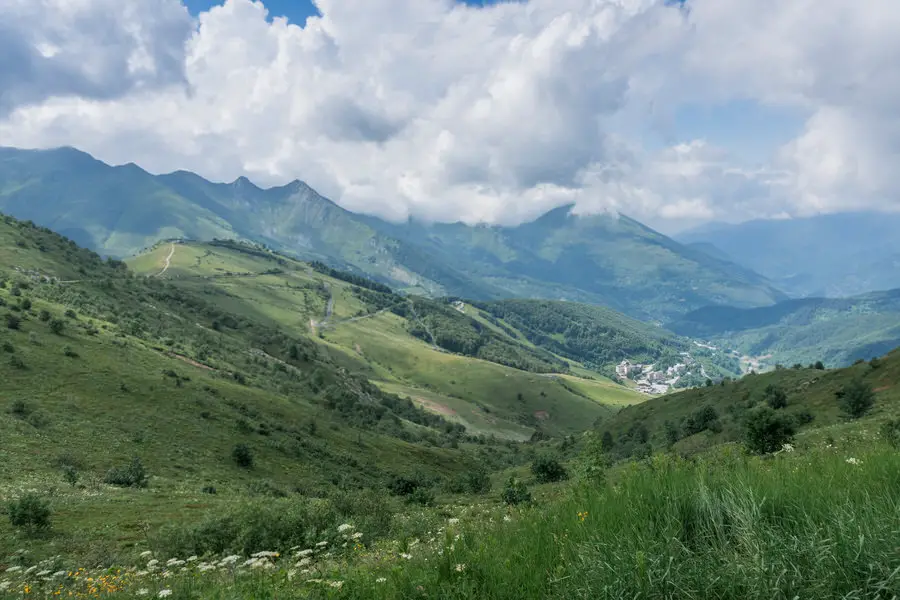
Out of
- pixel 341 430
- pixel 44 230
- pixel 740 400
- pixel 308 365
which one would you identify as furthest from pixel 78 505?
pixel 44 230

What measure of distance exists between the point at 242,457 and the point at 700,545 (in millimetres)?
47313

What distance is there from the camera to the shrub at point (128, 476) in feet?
103

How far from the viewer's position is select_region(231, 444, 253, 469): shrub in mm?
44781

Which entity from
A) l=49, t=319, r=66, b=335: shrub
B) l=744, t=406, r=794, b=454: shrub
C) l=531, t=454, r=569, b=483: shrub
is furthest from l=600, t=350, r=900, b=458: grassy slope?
l=49, t=319, r=66, b=335: shrub

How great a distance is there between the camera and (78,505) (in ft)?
77.6

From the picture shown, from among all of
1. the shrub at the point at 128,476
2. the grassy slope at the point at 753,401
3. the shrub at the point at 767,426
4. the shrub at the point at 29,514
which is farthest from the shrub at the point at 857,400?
the shrub at the point at 29,514

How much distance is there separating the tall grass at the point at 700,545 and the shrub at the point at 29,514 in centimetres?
2147

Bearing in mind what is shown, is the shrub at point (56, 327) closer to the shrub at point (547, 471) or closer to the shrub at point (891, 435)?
the shrub at point (547, 471)

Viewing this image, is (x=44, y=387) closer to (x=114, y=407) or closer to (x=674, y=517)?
(x=114, y=407)

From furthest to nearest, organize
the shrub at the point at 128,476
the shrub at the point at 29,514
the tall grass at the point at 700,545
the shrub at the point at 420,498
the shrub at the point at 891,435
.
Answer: the shrub at the point at 420,498, the shrub at the point at 128,476, the shrub at the point at 29,514, the shrub at the point at 891,435, the tall grass at the point at 700,545

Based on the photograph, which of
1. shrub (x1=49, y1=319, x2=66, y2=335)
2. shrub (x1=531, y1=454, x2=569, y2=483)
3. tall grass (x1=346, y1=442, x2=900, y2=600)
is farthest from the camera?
shrub (x1=49, y1=319, x2=66, y2=335)

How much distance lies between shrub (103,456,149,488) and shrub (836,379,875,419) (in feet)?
195

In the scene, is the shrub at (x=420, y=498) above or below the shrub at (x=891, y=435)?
below

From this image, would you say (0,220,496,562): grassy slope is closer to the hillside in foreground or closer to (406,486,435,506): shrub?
(406,486,435,506): shrub
